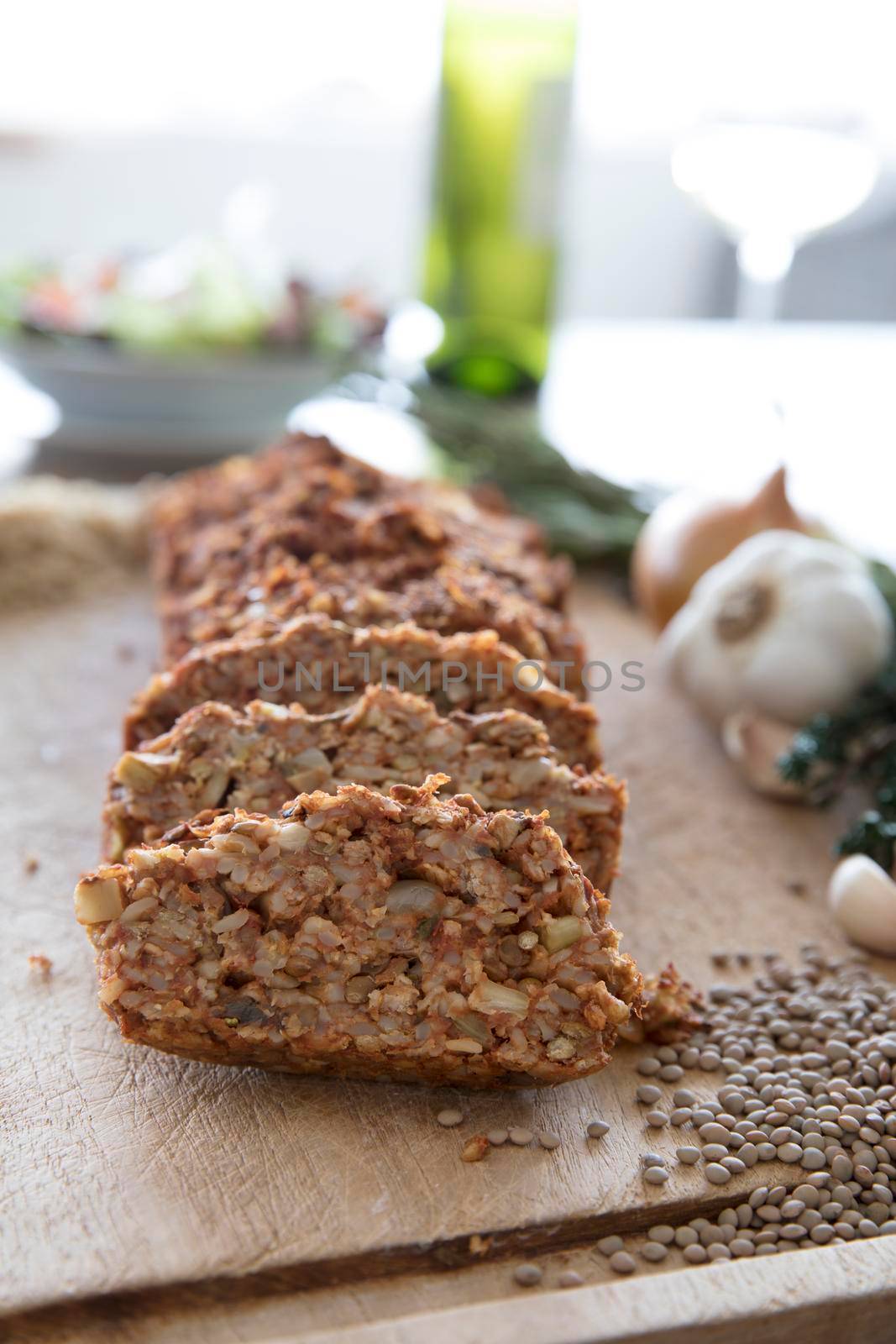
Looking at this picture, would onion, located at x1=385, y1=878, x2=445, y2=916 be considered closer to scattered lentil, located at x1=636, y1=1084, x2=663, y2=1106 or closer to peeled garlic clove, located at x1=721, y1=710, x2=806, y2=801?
scattered lentil, located at x1=636, y1=1084, x2=663, y2=1106

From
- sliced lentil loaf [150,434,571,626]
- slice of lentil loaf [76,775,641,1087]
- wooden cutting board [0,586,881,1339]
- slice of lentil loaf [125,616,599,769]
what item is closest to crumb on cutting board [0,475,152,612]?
sliced lentil loaf [150,434,571,626]

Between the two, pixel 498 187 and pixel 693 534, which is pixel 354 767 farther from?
pixel 498 187

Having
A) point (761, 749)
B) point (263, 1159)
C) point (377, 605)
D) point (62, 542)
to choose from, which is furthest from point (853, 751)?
point (62, 542)

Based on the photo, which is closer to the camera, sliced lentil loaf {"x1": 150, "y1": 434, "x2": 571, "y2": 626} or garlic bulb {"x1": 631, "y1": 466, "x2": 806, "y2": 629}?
sliced lentil loaf {"x1": 150, "y1": 434, "x2": 571, "y2": 626}

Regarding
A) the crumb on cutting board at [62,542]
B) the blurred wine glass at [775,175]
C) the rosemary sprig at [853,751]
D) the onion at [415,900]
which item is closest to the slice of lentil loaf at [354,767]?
the onion at [415,900]

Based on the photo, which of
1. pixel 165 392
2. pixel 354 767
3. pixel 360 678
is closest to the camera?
pixel 354 767

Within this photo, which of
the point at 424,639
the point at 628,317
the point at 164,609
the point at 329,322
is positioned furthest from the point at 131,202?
the point at 424,639

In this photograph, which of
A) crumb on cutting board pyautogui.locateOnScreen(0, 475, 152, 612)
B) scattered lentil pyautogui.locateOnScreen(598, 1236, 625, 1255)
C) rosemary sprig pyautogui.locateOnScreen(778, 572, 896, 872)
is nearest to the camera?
scattered lentil pyautogui.locateOnScreen(598, 1236, 625, 1255)

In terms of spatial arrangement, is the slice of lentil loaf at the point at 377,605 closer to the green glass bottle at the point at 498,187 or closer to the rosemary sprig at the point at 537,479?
the rosemary sprig at the point at 537,479
